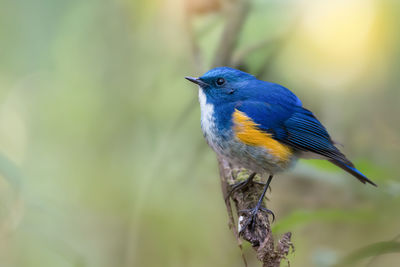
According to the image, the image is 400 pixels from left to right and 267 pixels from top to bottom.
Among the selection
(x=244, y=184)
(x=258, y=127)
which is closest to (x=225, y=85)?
(x=258, y=127)

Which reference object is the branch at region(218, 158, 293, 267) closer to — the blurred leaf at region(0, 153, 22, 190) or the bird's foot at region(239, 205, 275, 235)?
the bird's foot at region(239, 205, 275, 235)

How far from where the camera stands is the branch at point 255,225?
2303mm

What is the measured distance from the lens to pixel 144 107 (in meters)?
4.97

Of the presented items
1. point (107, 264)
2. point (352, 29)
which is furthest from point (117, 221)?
point (352, 29)

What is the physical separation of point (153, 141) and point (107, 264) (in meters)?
→ 1.30

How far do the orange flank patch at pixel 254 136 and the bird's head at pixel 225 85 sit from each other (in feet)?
0.65

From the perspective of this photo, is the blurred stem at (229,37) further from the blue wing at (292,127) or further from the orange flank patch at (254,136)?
the orange flank patch at (254,136)

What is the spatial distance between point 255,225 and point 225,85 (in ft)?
4.10

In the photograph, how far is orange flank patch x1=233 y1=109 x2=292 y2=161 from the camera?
3.27 metres

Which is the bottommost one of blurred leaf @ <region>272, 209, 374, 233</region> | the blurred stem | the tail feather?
blurred leaf @ <region>272, 209, 374, 233</region>

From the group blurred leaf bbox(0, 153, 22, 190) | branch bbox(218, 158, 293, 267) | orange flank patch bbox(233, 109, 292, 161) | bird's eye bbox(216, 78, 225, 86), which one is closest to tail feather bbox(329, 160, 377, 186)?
orange flank patch bbox(233, 109, 292, 161)

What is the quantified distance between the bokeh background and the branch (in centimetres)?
45

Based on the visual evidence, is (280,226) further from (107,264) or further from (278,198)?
(107,264)

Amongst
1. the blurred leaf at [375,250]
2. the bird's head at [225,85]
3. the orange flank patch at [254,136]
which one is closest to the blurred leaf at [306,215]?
the blurred leaf at [375,250]
